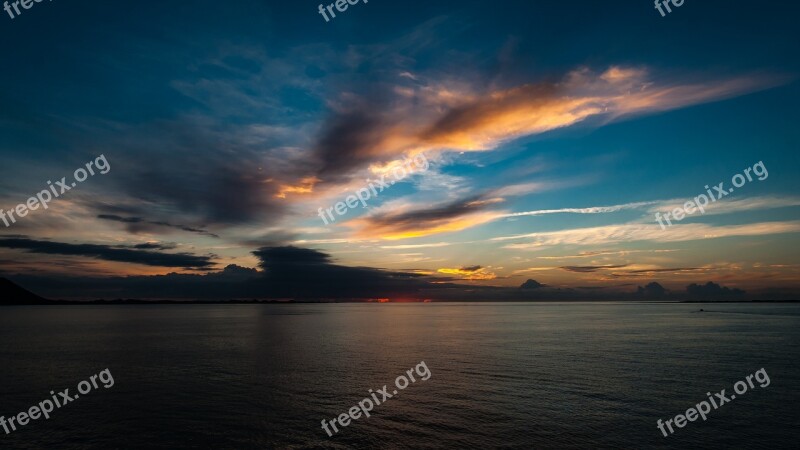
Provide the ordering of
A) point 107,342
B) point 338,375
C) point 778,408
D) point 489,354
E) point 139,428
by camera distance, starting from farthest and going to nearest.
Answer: point 107,342, point 489,354, point 338,375, point 778,408, point 139,428

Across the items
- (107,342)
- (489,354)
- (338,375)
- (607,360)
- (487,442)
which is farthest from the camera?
(107,342)

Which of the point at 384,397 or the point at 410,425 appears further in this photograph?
the point at 384,397

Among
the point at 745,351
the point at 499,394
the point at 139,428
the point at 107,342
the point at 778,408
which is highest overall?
the point at 107,342

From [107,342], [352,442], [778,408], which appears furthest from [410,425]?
[107,342]

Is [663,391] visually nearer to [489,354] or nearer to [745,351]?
[489,354]

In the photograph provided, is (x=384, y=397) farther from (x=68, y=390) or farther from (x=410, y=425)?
(x=68, y=390)

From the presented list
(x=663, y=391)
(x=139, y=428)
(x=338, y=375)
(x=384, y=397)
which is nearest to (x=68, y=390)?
(x=139, y=428)

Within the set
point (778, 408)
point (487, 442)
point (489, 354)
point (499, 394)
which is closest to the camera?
point (487, 442)

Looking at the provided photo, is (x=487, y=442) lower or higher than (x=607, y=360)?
higher

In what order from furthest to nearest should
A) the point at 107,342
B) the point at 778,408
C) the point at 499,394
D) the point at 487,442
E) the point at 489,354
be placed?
the point at 107,342 < the point at 489,354 < the point at 499,394 < the point at 778,408 < the point at 487,442
